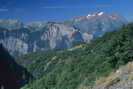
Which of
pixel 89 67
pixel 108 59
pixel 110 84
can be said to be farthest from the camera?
pixel 89 67

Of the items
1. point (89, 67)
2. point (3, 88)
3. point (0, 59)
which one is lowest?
point (89, 67)

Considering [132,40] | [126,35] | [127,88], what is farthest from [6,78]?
[126,35]

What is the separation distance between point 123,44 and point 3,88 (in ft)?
127

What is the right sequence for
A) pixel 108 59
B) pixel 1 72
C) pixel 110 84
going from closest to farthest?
1. pixel 1 72
2. pixel 110 84
3. pixel 108 59

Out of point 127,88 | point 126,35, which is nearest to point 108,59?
point 126,35

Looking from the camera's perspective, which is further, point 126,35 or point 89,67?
point 89,67

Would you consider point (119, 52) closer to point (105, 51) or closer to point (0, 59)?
point (105, 51)

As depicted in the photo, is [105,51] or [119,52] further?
[105,51]

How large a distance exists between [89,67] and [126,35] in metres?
11.0

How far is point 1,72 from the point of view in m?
9.53

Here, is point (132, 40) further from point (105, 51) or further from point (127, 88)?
point (127, 88)

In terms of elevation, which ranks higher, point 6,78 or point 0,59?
point 0,59

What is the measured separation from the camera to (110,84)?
22766 mm

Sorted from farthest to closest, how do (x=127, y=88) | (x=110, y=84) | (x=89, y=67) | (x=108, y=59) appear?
(x=89, y=67) → (x=108, y=59) → (x=110, y=84) → (x=127, y=88)
